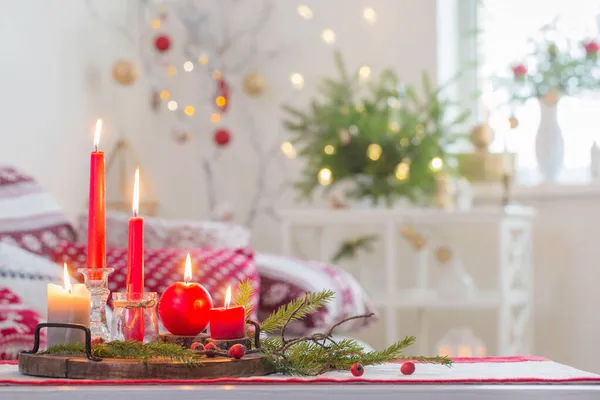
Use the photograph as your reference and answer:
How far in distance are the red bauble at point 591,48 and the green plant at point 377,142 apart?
585mm

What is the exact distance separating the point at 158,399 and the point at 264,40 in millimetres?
2860

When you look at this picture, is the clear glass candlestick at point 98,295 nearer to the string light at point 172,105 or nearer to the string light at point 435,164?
the string light at point 435,164

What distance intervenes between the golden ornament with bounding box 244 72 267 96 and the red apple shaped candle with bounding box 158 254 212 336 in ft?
8.32

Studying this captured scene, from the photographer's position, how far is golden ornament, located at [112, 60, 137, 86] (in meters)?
3.18

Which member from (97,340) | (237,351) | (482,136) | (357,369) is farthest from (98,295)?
(482,136)

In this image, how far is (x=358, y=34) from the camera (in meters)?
3.53

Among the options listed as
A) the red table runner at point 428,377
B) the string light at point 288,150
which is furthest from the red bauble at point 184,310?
the string light at point 288,150

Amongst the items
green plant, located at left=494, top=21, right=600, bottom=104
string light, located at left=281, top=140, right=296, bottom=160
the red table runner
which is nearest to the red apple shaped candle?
the red table runner

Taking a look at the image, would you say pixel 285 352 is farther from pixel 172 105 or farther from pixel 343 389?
pixel 172 105

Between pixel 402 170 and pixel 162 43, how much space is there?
99 centimetres

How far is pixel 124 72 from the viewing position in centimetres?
318

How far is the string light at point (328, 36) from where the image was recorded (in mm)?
3535

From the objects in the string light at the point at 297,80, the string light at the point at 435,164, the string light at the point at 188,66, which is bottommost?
the string light at the point at 435,164

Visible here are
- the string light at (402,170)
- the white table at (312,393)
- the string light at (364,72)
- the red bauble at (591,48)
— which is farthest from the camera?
the string light at (364,72)
